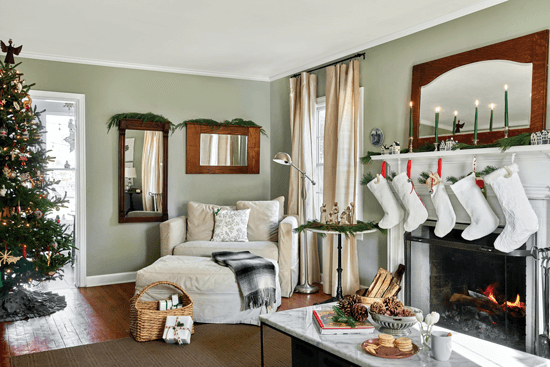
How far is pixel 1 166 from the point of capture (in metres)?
3.68

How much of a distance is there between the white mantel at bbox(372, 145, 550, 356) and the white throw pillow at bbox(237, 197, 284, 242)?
1.34 m

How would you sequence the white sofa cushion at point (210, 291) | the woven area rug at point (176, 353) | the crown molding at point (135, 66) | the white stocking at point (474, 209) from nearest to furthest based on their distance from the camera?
the woven area rug at point (176, 353)
the white stocking at point (474, 209)
the white sofa cushion at point (210, 291)
the crown molding at point (135, 66)

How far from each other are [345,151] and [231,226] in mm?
1378

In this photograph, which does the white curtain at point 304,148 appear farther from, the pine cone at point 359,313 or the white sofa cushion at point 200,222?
the pine cone at point 359,313

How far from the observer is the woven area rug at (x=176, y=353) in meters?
2.81

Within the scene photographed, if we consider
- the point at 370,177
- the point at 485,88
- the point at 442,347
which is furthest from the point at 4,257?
the point at 485,88

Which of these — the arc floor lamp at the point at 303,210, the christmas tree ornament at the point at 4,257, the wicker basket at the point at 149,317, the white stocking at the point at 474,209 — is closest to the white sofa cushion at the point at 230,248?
the arc floor lamp at the point at 303,210

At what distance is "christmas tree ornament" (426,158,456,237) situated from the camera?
10.4 ft

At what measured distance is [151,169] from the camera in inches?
195

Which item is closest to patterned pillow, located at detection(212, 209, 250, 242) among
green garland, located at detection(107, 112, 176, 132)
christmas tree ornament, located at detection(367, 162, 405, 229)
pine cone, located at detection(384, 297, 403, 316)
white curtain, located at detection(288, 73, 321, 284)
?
white curtain, located at detection(288, 73, 321, 284)

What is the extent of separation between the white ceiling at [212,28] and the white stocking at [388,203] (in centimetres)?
126

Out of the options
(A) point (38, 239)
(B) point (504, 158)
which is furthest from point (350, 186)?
(A) point (38, 239)

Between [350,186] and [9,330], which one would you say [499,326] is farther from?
[9,330]

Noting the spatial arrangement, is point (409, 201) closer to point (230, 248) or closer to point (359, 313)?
point (359, 313)
